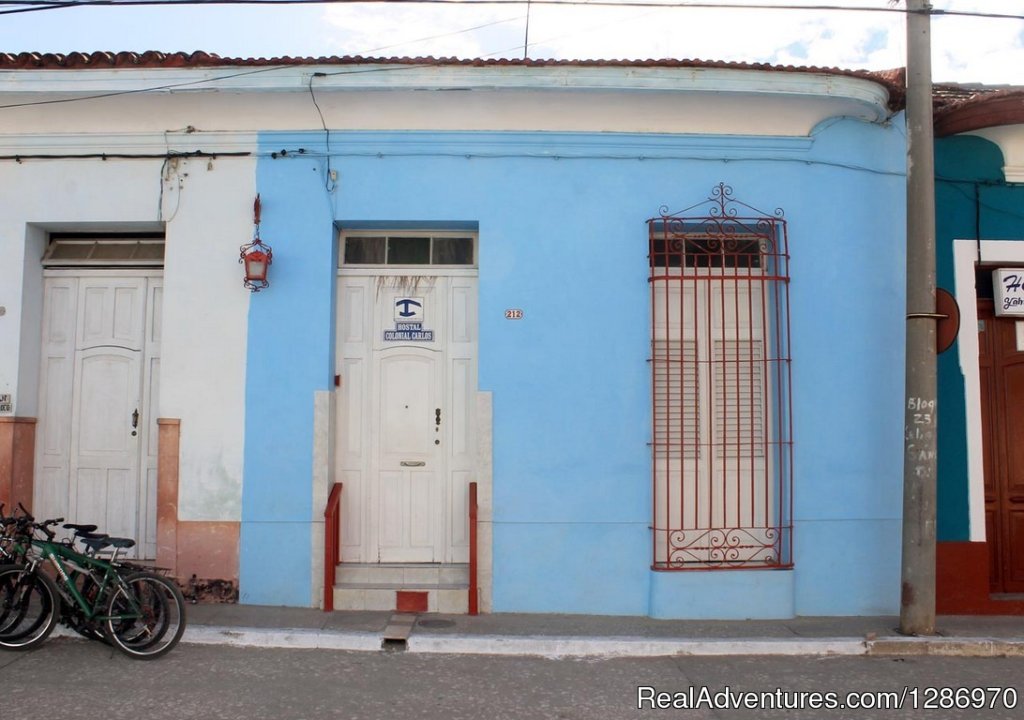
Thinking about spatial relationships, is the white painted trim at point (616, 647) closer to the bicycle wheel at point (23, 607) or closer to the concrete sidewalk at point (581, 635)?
the concrete sidewalk at point (581, 635)

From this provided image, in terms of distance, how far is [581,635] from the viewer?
20.2 feet

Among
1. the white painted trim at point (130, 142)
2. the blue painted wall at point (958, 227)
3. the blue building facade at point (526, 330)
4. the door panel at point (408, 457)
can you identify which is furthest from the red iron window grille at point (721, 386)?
the white painted trim at point (130, 142)

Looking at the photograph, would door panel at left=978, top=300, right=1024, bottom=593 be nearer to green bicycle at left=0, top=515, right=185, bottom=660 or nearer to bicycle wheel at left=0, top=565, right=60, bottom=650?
green bicycle at left=0, top=515, right=185, bottom=660

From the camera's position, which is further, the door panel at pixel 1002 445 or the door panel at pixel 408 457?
the door panel at pixel 1002 445

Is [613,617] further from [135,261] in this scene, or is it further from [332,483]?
[135,261]

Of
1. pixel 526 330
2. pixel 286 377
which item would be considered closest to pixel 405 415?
pixel 286 377

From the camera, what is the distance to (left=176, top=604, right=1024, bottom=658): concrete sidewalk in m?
5.96

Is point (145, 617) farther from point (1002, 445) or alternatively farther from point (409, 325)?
point (1002, 445)

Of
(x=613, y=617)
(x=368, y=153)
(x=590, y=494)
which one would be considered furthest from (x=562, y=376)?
(x=368, y=153)

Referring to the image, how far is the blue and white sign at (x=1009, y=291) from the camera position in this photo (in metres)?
7.15

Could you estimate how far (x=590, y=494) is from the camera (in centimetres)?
679

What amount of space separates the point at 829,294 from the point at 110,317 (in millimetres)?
6050

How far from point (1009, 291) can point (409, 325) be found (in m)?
5.05

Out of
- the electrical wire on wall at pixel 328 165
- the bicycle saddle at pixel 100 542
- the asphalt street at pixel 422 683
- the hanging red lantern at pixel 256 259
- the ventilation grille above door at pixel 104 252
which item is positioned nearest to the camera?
the asphalt street at pixel 422 683
